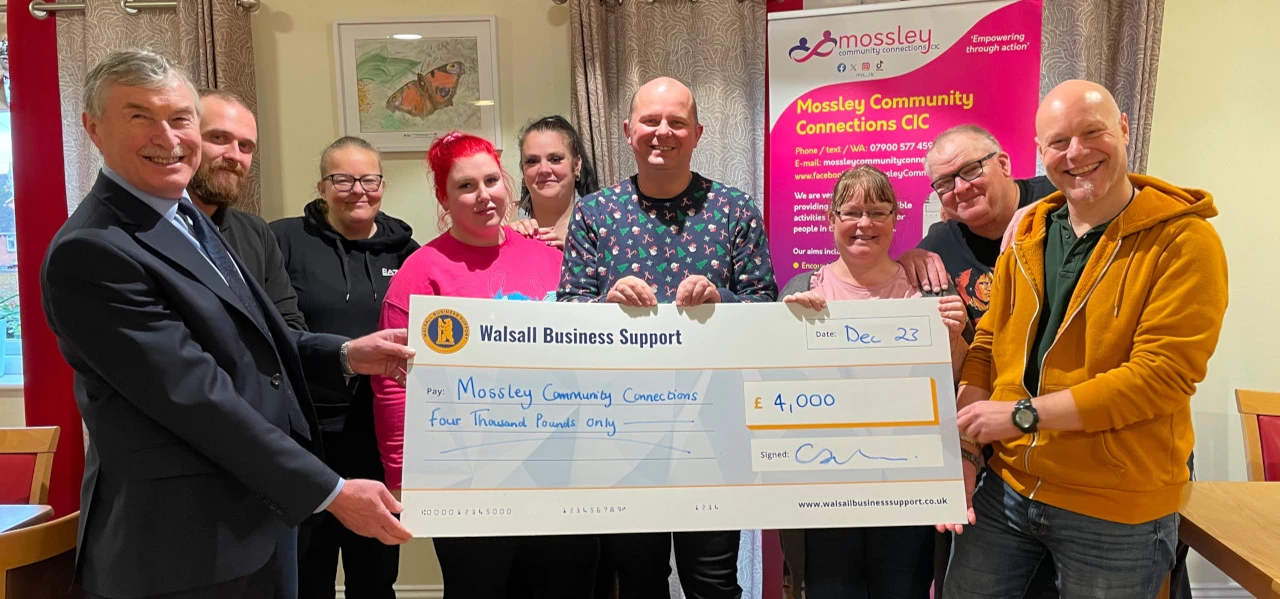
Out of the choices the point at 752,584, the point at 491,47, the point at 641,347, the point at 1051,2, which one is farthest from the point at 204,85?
the point at 1051,2

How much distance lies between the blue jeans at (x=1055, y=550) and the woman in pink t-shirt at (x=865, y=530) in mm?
177

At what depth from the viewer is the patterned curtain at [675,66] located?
9.27ft

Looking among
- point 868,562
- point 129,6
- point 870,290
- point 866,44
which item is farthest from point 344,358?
point 129,6

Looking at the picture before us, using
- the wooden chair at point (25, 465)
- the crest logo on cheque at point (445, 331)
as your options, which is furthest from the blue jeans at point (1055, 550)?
the wooden chair at point (25, 465)

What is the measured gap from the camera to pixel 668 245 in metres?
1.77

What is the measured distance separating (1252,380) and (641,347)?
113 inches

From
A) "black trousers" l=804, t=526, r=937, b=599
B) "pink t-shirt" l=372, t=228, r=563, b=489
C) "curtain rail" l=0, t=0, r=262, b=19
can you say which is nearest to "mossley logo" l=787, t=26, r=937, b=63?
"pink t-shirt" l=372, t=228, r=563, b=489

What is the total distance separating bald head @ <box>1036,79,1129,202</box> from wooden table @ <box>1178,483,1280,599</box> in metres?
0.83

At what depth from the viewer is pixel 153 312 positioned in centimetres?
123

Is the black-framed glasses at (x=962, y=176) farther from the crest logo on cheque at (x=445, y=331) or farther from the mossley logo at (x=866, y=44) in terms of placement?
the crest logo on cheque at (x=445, y=331)

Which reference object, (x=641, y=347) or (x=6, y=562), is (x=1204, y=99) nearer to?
(x=641, y=347)

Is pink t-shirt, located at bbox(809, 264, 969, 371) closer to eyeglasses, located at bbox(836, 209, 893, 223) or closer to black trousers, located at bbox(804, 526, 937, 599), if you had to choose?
eyeglasses, located at bbox(836, 209, 893, 223)

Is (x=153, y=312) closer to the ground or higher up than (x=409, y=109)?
closer to the ground

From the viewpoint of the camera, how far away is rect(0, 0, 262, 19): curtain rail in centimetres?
284
